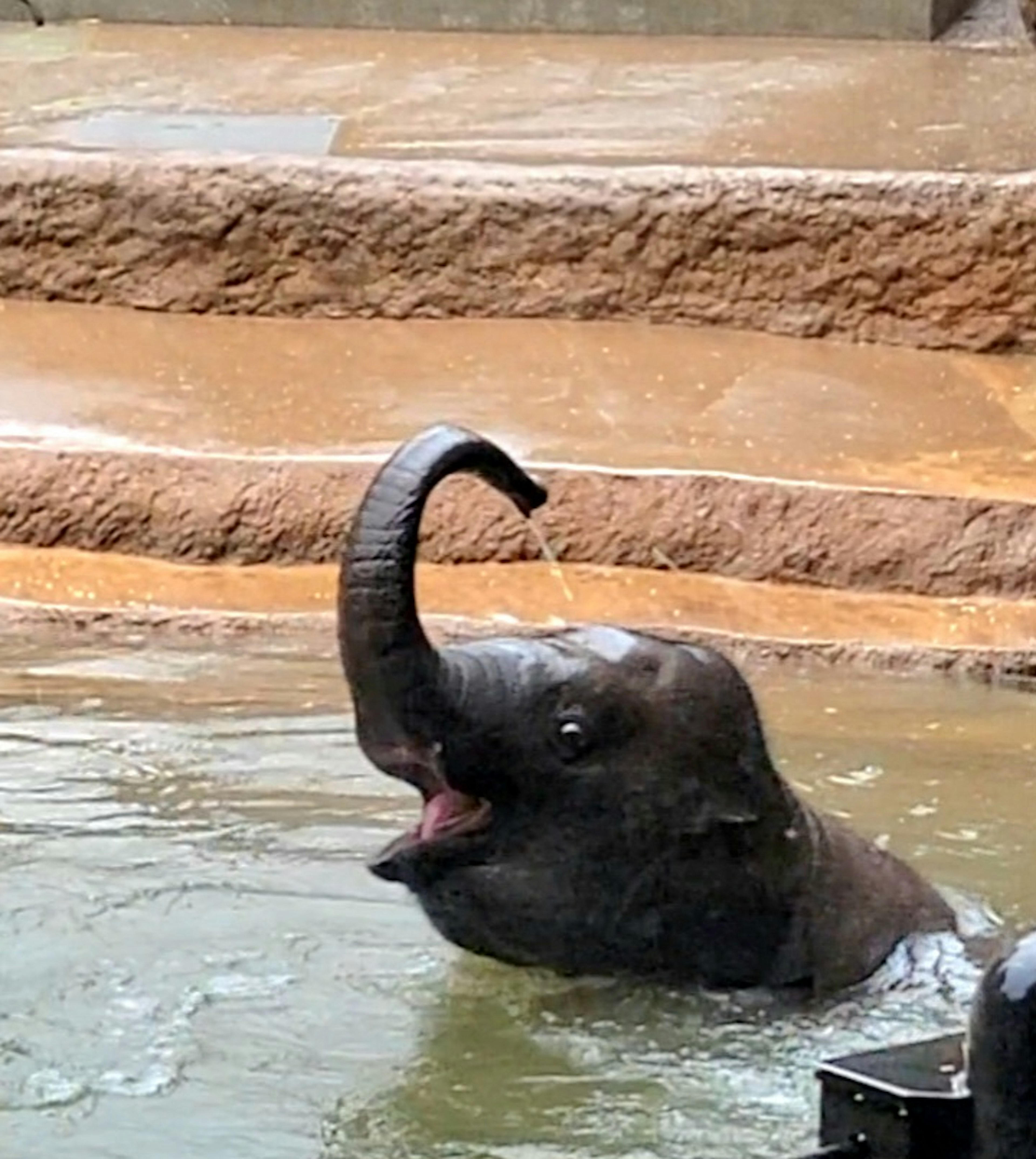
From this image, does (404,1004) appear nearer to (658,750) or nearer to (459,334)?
(658,750)

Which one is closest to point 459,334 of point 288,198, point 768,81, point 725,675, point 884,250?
point 288,198

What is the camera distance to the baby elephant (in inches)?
134

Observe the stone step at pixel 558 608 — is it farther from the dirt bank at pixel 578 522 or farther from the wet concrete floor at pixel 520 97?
the wet concrete floor at pixel 520 97

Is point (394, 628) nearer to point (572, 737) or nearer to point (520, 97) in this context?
point (572, 737)

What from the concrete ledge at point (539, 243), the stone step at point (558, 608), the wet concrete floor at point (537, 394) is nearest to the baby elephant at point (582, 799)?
the stone step at point (558, 608)

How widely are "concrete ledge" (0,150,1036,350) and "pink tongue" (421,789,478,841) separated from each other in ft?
14.8

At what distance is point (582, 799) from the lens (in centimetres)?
349

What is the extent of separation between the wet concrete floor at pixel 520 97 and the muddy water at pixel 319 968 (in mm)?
3432

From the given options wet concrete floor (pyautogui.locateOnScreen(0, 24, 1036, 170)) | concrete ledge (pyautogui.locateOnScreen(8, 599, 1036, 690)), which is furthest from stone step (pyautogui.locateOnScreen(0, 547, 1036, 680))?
wet concrete floor (pyautogui.locateOnScreen(0, 24, 1036, 170))

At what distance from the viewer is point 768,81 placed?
9688mm

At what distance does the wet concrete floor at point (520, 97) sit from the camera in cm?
842

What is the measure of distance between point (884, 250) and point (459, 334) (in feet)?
3.56

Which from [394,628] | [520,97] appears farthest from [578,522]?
[520,97]

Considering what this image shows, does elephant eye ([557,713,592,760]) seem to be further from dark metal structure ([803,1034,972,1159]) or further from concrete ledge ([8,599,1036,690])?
concrete ledge ([8,599,1036,690])
